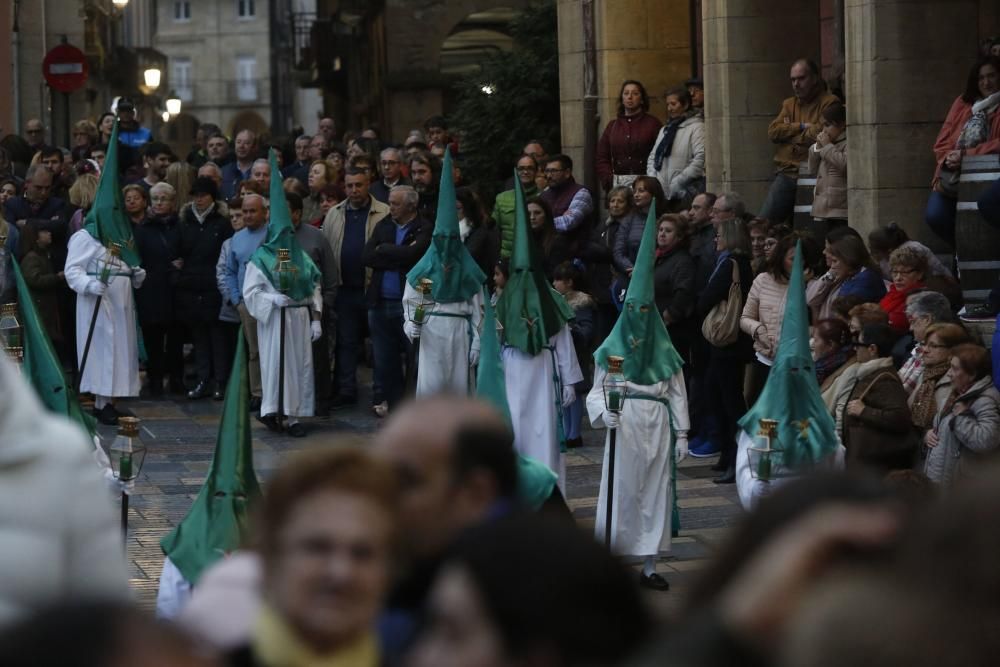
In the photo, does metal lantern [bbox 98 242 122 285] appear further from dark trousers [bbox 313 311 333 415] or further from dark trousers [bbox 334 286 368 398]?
dark trousers [bbox 334 286 368 398]

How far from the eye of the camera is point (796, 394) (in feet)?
31.3

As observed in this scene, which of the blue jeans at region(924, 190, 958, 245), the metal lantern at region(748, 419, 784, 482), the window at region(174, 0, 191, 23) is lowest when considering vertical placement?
the metal lantern at region(748, 419, 784, 482)

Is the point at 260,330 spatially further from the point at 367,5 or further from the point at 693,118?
the point at 367,5

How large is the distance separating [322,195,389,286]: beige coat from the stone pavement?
124cm

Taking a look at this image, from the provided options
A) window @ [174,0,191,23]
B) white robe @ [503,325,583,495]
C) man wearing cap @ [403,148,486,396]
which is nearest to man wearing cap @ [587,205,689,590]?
white robe @ [503,325,583,495]

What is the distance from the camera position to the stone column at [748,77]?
1853 centimetres

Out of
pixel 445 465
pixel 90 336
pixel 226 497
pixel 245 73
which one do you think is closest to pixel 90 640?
pixel 445 465

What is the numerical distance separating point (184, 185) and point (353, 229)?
2.59 metres

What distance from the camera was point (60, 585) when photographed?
419cm

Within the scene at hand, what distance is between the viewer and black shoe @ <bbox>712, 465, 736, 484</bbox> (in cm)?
1359

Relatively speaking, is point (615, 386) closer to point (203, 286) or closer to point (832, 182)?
point (832, 182)

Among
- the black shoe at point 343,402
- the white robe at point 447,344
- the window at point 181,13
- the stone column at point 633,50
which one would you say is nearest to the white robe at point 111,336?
the black shoe at point 343,402

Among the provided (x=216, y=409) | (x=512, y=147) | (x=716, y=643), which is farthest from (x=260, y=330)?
(x=716, y=643)

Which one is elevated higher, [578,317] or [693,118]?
[693,118]
